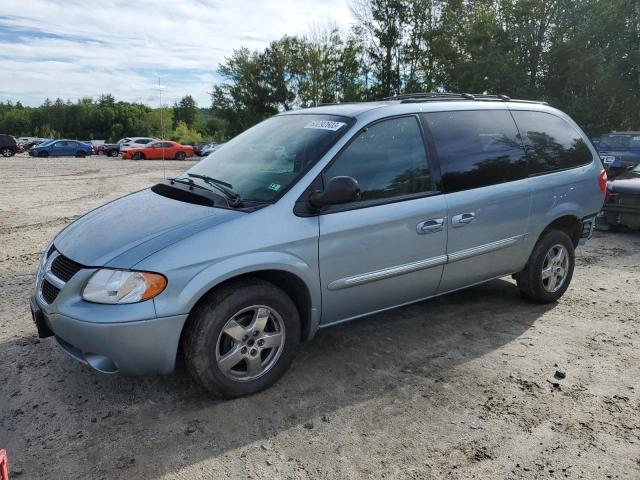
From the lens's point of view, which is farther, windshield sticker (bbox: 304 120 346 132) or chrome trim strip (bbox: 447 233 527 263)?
chrome trim strip (bbox: 447 233 527 263)

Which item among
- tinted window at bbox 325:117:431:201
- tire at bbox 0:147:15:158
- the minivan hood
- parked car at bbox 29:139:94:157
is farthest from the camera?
parked car at bbox 29:139:94:157

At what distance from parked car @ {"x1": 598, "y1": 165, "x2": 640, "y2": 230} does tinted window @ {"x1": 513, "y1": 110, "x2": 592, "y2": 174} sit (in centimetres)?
406

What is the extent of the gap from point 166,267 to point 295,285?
0.87 metres

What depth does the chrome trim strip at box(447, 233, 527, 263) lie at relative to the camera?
4.05m

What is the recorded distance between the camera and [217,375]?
310 cm

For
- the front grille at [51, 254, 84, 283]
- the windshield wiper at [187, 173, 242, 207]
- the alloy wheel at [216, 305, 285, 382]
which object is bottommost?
the alloy wheel at [216, 305, 285, 382]

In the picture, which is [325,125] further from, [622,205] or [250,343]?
[622,205]

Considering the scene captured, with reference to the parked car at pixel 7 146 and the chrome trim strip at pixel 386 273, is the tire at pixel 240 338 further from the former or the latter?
the parked car at pixel 7 146

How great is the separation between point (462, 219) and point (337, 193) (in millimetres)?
1271

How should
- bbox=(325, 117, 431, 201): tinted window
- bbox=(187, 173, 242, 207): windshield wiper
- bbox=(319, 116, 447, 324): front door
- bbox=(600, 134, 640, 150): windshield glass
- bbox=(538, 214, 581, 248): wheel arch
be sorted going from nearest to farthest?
bbox=(187, 173, 242, 207): windshield wiper → bbox=(319, 116, 447, 324): front door → bbox=(325, 117, 431, 201): tinted window → bbox=(538, 214, 581, 248): wheel arch → bbox=(600, 134, 640, 150): windshield glass

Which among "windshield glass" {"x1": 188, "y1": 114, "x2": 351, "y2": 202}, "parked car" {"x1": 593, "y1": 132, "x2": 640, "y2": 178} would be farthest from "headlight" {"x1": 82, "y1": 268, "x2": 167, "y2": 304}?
"parked car" {"x1": 593, "y1": 132, "x2": 640, "y2": 178}

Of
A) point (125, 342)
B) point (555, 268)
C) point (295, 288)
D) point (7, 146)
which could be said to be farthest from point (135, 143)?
point (125, 342)

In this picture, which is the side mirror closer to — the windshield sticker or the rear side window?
the windshield sticker

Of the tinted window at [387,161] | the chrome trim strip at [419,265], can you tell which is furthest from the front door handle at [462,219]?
the tinted window at [387,161]
